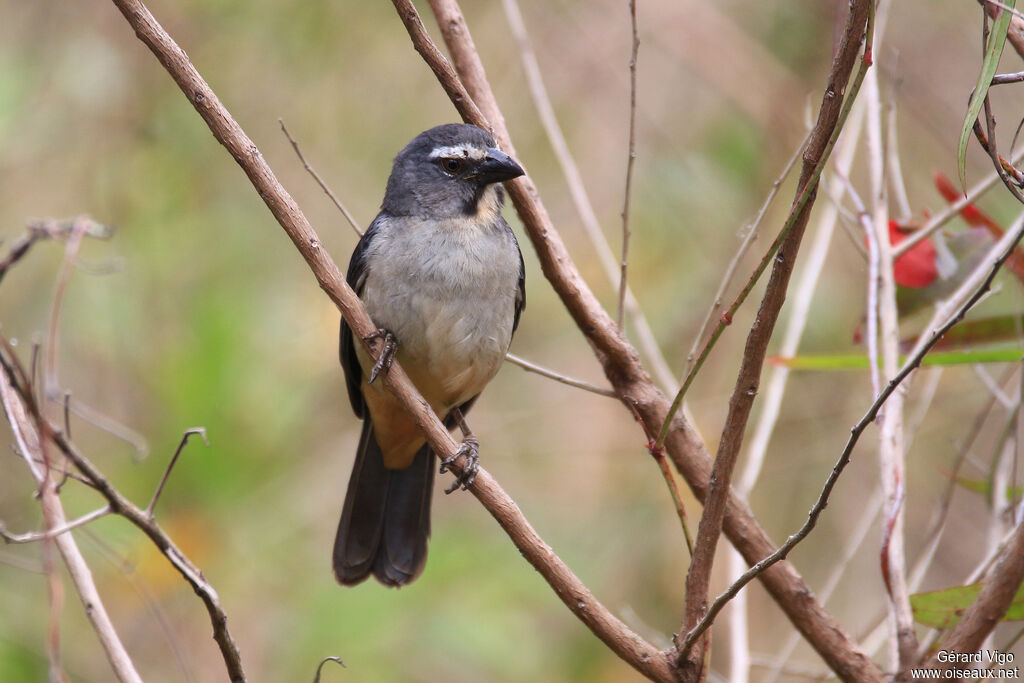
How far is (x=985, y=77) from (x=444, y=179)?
2.33m

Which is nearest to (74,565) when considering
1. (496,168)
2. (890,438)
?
(496,168)

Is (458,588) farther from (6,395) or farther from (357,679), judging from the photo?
(6,395)

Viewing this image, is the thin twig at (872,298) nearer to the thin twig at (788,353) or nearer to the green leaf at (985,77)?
the thin twig at (788,353)

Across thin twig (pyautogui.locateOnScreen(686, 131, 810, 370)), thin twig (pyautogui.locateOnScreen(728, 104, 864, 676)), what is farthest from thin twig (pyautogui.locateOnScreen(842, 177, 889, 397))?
thin twig (pyautogui.locateOnScreen(686, 131, 810, 370))

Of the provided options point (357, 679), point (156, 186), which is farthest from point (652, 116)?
point (357, 679)

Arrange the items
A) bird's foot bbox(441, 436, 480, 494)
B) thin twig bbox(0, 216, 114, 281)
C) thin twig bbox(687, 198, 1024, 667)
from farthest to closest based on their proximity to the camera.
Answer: bird's foot bbox(441, 436, 480, 494) → thin twig bbox(687, 198, 1024, 667) → thin twig bbox(0, 216, 114, 281)

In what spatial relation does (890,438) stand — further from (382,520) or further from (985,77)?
(382,520)

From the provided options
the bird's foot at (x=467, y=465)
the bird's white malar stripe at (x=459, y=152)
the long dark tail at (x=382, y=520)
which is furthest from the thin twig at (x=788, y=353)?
the long dark tail at (x=382, y=520)

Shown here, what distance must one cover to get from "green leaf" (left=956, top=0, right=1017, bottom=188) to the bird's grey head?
1.96 metres

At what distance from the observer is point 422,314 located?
12.1 feet

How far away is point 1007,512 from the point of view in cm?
303

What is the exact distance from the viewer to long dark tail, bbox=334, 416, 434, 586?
4.17m

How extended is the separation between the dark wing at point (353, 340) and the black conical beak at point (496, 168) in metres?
0.49

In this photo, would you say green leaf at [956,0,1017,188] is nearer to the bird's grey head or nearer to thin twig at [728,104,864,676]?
thin twig at [728,104,864,676]
